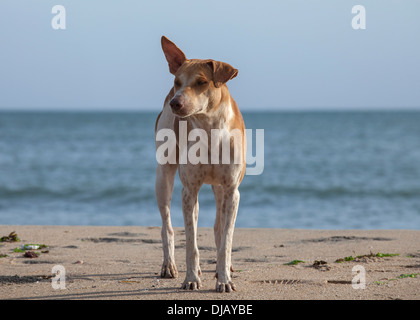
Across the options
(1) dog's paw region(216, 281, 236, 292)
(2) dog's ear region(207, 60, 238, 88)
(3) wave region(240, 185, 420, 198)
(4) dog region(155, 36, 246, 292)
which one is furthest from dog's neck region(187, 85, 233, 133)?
(3) wave region(240, 185, 420, 198)

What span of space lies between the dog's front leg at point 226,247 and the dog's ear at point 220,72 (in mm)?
960

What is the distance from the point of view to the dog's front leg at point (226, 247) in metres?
5.08

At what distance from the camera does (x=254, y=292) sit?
5094 millimetres

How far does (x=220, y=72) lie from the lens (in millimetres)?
4797

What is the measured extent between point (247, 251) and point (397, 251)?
172 centimetres

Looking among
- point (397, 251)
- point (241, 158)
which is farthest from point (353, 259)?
point (241, 158)

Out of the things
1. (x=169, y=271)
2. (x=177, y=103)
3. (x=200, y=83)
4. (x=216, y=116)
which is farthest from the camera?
(x=169, y=271)

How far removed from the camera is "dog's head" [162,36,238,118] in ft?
15.2

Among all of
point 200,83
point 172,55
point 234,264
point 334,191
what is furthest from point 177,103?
point 334,191

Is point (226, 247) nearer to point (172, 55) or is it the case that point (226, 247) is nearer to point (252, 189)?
point (172, 55)

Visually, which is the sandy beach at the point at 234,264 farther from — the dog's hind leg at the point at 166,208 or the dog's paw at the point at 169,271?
the dog's hind leg at the point at 166,208

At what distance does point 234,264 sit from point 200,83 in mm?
2472

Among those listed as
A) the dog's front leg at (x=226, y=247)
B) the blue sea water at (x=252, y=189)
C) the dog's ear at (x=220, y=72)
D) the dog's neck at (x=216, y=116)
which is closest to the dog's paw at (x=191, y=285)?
the dog's front leg at (x=226, y=247)

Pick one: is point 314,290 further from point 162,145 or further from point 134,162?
point 134,162
